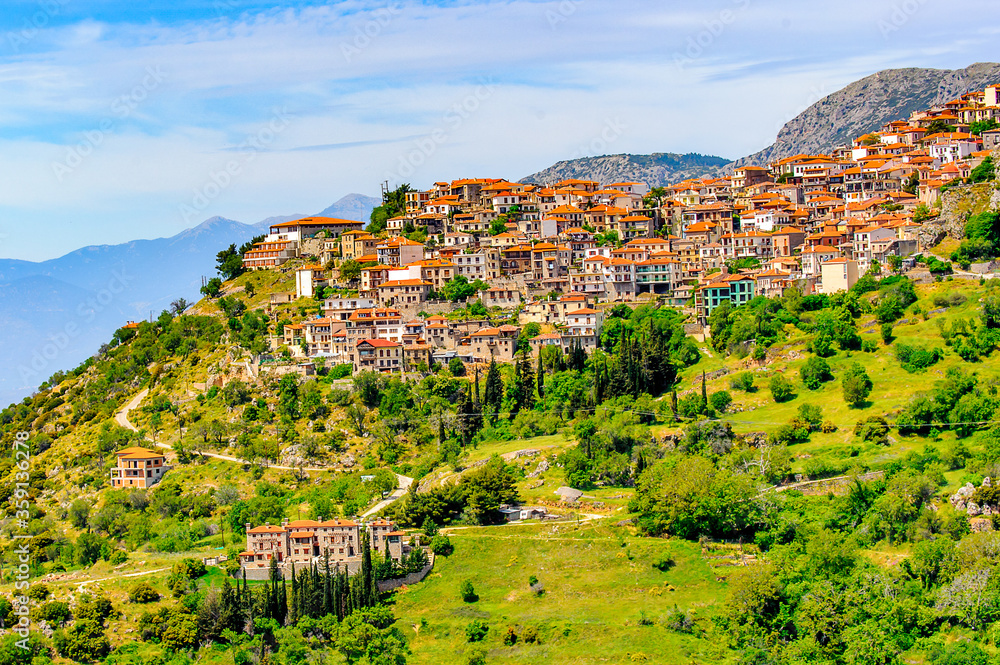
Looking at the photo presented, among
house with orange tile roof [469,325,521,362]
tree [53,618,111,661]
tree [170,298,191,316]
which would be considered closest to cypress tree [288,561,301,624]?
tree [53,618,111,661]

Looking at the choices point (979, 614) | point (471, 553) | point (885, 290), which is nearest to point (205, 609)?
point (471, 553)

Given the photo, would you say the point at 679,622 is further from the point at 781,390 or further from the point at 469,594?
the point at 781,390

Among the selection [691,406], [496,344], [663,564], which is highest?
[496,344]

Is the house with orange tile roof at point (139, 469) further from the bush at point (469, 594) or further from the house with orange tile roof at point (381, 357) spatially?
the bush at point (469, 594)

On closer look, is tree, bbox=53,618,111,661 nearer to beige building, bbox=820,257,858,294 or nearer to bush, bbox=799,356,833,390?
bush, bbox=799,356,833,390

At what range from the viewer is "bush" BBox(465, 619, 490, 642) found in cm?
4403

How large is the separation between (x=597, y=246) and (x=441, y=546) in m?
40.5

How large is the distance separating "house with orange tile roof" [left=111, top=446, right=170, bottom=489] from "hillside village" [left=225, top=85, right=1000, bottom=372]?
505 inches

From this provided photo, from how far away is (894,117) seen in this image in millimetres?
190125

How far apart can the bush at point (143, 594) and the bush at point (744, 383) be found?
3237cm

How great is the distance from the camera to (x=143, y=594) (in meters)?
49.6

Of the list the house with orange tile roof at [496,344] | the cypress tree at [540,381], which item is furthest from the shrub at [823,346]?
the house with orange tile roof at [496,344]

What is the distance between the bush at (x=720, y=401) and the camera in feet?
198

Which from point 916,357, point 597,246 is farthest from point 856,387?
point 597,246
